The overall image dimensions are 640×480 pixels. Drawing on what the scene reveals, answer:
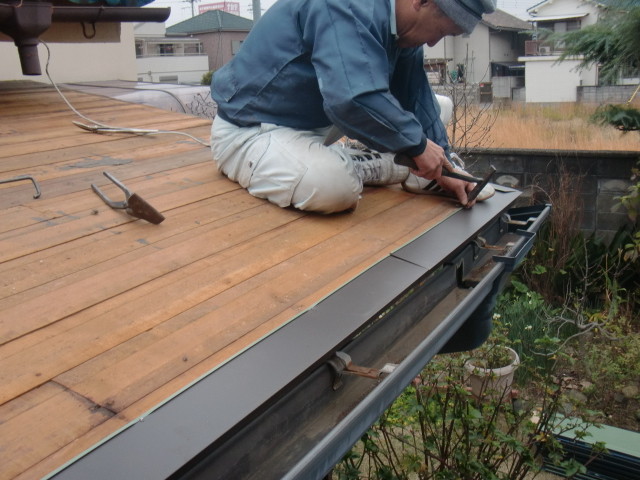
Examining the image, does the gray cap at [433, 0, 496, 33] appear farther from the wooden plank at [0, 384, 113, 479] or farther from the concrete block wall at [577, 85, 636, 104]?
the concrete block wall at [577, 85, 636, 104]

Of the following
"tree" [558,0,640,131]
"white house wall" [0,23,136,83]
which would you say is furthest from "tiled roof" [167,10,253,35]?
"tree" [558,0,640,131]

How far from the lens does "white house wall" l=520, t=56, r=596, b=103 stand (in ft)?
74.8

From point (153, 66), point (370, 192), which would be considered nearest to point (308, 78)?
point (370, 192)

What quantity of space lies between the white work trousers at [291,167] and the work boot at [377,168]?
253mm

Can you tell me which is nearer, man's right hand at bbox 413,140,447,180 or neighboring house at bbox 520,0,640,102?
man's right hand at bbox 413,140,447,180

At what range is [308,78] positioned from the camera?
260 centimetres

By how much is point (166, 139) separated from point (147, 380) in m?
2.20

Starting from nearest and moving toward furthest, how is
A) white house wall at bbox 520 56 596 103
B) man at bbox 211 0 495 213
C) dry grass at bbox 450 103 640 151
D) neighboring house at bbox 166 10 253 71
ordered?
man at bbox 211 0 495 213 → dry grass at bbox 450 103 640 151 → white house wall at bbox 520 56 596 103 → neighboring house at bbox 166 10 253 71

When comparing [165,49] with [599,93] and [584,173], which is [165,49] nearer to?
[599,93]

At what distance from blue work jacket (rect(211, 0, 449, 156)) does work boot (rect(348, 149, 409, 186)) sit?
27cm

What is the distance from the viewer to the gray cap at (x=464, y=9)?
2.45m

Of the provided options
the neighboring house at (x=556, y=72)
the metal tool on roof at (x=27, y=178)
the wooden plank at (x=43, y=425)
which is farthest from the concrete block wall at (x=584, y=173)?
the neighboring house at (x=556, y=72)

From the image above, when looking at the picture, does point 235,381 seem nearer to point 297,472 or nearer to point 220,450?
point 220,450

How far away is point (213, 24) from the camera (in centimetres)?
4062
